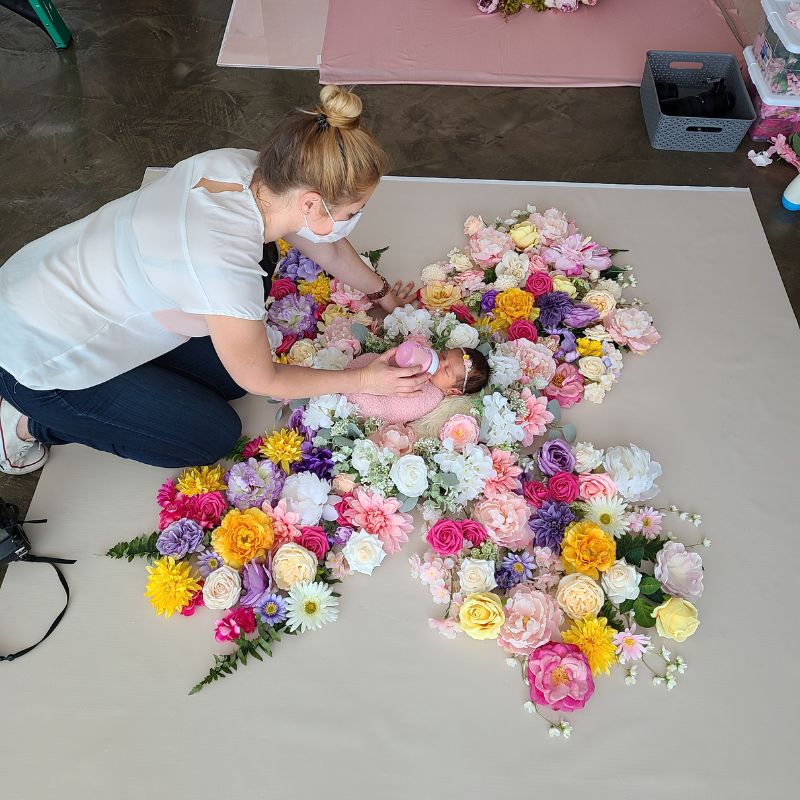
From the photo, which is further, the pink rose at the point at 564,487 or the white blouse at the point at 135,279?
the pink rose at the point at 564,487

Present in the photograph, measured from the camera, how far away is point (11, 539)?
1857 mm

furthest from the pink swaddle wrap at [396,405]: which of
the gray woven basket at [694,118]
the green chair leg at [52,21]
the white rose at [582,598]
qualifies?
the green chair leg at [52,21]

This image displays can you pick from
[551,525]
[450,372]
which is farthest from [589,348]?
[551,525]

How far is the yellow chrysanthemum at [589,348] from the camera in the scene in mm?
2277

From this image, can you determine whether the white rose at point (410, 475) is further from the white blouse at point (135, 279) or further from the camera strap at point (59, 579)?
the camera strap at point (59, 579)

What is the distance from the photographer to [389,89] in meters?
3.25

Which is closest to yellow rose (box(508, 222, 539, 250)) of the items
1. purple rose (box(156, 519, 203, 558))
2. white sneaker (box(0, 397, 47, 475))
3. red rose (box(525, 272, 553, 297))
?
red rose (box(525, 272, 553, 297))

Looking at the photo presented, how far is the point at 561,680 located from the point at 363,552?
0.60 metres

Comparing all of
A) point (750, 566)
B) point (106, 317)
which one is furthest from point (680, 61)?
point (106, 317)

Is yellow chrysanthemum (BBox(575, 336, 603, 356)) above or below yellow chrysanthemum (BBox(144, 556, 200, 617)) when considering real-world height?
above

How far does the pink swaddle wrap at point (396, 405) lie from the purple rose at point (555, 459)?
0.37 m

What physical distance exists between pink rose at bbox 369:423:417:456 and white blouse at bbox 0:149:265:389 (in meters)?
0.62

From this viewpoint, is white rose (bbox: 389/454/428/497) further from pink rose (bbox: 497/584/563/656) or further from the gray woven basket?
the gray woven basket

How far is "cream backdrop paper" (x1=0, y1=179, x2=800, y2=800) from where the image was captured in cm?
164
